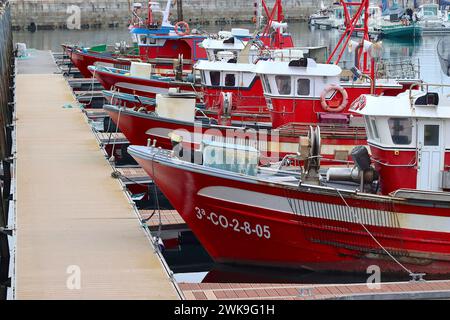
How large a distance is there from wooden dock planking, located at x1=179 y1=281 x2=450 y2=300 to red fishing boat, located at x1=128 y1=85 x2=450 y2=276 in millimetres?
1807

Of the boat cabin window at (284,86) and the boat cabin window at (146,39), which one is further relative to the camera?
the boat cabin window at (146,39)

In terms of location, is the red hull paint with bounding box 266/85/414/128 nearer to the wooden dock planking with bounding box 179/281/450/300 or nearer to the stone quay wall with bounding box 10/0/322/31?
the wooden dock planking with bounding box 179/281/450/300

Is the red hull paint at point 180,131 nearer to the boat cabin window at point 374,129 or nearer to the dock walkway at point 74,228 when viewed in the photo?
the dock walkway at point 74,228

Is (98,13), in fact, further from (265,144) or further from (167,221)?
(167,221)

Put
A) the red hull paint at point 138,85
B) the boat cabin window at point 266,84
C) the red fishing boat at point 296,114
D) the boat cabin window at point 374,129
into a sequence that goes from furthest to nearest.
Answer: the red hull paint at point 138,85
the boat cabin window at point 266,84
the red fishing boat at point 296,114
the boat cabin window at point 374,129

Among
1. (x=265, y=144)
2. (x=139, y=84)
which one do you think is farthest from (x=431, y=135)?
(x=139, y=84)

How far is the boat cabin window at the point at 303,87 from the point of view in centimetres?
2019

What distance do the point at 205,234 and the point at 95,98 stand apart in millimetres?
17967

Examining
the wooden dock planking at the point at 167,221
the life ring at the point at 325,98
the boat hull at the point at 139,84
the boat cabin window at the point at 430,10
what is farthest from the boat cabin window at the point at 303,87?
the boat cabin window at the point at 430,10

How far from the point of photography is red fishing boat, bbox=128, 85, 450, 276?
1489 centimetres

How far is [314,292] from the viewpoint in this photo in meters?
12.6

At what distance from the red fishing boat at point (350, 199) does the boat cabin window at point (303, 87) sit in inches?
178
